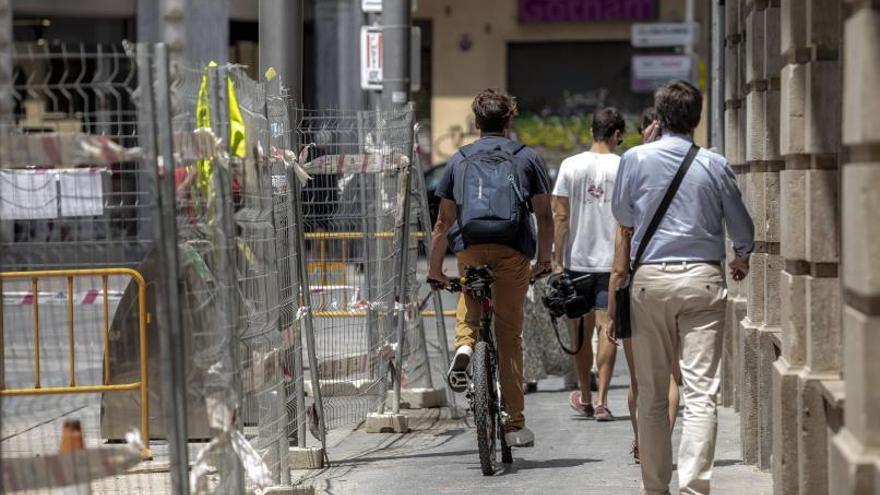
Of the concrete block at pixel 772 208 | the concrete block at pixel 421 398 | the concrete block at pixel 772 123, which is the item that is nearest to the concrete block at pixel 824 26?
the concrete block at pixel 772 123

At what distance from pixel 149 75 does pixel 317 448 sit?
3817 mm

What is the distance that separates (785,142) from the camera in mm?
7090

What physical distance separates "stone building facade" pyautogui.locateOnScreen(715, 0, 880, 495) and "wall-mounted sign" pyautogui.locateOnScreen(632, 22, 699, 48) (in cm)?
2083

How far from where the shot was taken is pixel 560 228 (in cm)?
1061

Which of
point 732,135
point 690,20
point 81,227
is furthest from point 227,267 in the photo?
point 690,20

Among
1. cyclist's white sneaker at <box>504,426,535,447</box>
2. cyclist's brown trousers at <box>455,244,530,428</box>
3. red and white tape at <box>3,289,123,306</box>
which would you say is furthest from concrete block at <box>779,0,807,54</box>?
red and white tape at <box>3,289,123,306</box>

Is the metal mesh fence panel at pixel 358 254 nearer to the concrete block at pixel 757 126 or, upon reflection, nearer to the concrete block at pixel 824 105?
the concrete block at pixel 757 126

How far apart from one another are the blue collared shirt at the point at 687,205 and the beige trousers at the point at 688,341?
0.08 metres

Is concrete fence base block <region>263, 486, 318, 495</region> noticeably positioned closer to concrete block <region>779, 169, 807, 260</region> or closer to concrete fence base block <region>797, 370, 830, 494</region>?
concrete fence base block <region>797, 370, 830, 494</region>

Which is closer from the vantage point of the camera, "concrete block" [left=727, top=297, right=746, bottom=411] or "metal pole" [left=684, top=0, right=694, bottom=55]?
"concrete block" [left=727, top=297, right=746, bottom=411]

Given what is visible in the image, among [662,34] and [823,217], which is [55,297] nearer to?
[823,217]

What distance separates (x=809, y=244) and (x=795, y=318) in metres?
0.46

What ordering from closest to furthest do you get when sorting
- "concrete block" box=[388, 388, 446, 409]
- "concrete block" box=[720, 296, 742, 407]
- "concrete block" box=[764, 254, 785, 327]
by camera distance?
"concrete block" box=[764, 254, 785, 327] → "concrete block" box=[720, 296, 742, 407] → "concrete block" box=[388, 388, 446, 409]

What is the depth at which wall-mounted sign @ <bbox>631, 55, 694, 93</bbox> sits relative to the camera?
3308cm
